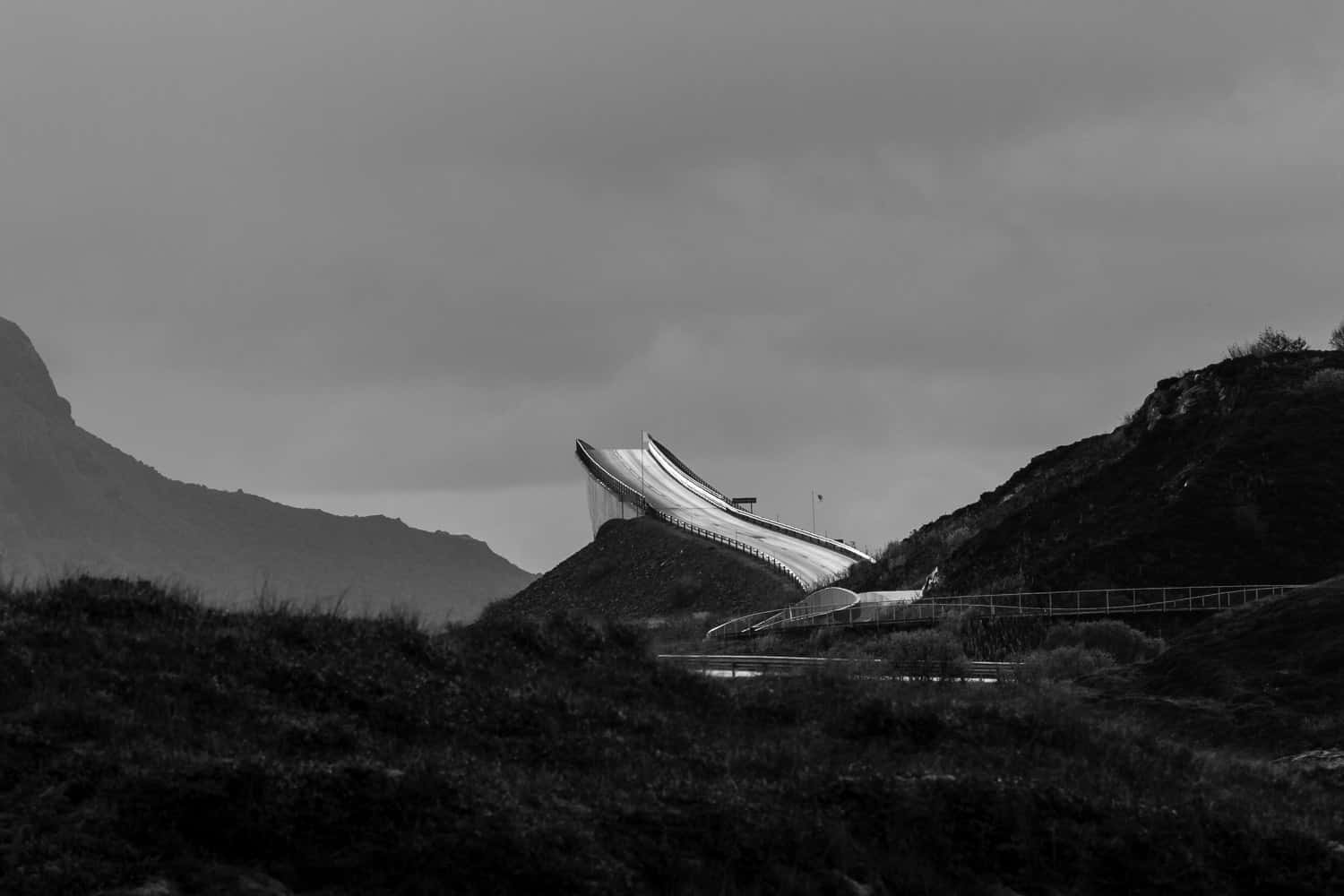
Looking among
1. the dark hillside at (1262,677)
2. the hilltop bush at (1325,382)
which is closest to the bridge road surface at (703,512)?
the hilltop bush at (1325,382)

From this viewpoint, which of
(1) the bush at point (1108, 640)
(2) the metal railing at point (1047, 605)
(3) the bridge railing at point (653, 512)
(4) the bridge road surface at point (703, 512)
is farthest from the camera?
(4) the bridge road surface at point (703, 512)

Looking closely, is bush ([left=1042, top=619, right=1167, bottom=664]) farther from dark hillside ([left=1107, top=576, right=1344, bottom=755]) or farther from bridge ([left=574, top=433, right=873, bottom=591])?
bridge ([left=574, top=433, right=873, bottom=591])

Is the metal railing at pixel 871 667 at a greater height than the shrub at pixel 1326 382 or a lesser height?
lesser

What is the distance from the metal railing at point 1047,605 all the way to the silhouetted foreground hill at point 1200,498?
73.4 inches

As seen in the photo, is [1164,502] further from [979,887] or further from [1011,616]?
[979,887]

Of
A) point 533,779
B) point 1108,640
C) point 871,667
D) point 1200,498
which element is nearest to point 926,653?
point 871,667

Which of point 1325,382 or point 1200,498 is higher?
point 1325,382

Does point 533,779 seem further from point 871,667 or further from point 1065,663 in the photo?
point 1065,663

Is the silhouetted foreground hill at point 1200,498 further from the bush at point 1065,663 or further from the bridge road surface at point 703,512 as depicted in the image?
the bridge road surface at point 703,512

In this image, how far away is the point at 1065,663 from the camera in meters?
Answer: 47.4

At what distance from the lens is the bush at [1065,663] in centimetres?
4509

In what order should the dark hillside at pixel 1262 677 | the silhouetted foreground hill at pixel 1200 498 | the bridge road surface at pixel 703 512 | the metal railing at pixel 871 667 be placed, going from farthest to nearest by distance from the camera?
the bridge road surface at pixel 703 512
the silhouetted foreground hill at pixel 1200 498
the metal railing at pixel 871 667
the dark hillside at pixel 1262 677

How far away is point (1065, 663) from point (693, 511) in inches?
4343

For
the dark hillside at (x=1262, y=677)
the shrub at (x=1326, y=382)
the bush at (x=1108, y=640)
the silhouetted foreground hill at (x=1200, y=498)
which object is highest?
the shrub at (x=1326, y=382)
